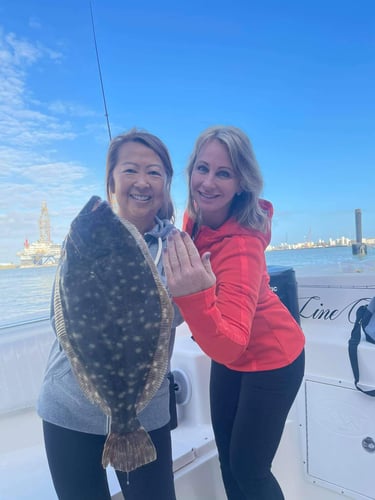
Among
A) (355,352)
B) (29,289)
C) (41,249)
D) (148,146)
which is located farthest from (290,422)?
(29,289)

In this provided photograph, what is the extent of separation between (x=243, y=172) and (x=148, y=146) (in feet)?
1.50

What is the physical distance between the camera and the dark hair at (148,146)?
153 centimetres

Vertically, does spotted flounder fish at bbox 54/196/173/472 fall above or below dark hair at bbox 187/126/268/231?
below

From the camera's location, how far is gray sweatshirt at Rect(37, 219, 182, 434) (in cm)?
134

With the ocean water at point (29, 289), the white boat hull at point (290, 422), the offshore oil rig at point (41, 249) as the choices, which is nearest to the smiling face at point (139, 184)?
the offshore oil rig at point (41, 249)

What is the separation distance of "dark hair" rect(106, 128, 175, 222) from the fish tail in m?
0.83

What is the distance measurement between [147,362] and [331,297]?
2.56 metres

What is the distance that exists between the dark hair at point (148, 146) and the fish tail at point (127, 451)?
2.74ft

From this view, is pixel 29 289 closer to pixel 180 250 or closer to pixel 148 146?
pixel 148 146

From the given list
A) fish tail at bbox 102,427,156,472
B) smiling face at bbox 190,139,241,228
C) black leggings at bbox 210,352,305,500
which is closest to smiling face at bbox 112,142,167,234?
smiling face at bbox 190,139,241,228

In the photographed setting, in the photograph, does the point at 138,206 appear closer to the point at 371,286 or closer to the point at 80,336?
the point at 80,336

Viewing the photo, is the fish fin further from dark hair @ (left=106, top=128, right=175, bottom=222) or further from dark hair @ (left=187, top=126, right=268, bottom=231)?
dark hair @ (left=187, top=126, right=268, bottom=231)

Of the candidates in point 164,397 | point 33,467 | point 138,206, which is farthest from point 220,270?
point 33,467

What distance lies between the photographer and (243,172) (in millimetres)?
1693
